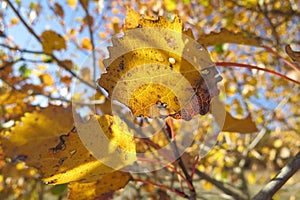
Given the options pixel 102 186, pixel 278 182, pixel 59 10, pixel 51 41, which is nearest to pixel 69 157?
pixel 102 186

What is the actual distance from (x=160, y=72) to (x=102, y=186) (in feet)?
1.06

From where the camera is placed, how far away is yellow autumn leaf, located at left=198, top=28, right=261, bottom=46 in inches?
21.4

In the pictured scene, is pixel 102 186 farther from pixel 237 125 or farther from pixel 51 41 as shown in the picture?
pixel 51 41

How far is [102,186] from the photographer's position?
64cm

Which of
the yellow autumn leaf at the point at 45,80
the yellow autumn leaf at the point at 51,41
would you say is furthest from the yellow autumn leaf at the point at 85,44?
the yellow autumn leaf at the point at 51,41

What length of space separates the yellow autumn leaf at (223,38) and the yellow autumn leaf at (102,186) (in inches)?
10.9

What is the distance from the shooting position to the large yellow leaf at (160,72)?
1.29ft

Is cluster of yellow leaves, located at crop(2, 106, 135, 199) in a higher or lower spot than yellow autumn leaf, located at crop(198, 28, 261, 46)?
lower

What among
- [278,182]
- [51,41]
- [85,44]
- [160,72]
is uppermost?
[85,44]

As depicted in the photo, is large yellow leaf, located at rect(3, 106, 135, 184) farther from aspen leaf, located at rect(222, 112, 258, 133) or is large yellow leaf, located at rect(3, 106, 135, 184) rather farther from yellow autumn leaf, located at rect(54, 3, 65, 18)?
yellow autumn leaf, located at rect(54, 3, 65, 18)

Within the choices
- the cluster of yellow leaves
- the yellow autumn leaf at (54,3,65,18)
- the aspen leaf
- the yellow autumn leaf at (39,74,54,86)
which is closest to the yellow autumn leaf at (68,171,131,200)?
the cluster of yellow leaves

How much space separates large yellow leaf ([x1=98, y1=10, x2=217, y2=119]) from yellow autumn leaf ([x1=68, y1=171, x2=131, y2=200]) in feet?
0.86

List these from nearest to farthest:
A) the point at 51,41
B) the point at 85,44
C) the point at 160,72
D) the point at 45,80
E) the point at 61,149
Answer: the point at 160,72 < the point at 61,149 < the point at 51,41 < the point at 45,80 < the point at 85,44

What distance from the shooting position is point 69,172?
18.0 inches
